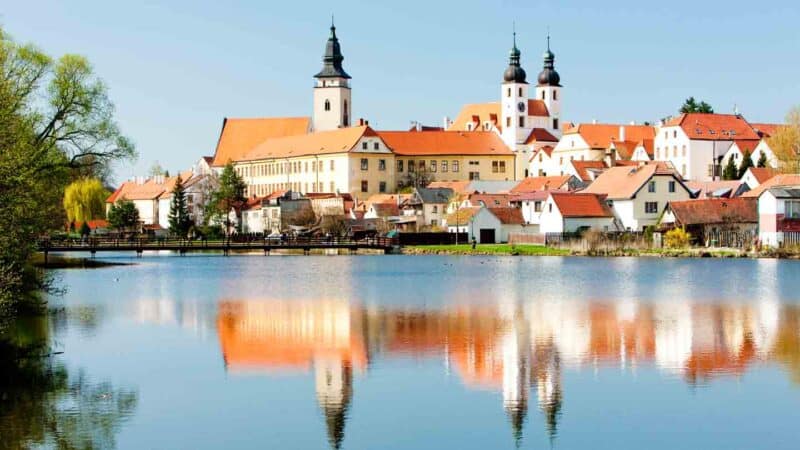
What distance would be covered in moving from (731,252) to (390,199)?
116 ft

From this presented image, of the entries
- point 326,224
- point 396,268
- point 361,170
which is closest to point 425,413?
point 396,268

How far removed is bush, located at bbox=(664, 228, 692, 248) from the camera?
177 ft

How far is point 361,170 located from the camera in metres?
96.2

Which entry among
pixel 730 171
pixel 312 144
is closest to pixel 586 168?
pixel 730 171

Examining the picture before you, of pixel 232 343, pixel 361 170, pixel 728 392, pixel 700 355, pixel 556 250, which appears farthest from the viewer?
pixel 361 170

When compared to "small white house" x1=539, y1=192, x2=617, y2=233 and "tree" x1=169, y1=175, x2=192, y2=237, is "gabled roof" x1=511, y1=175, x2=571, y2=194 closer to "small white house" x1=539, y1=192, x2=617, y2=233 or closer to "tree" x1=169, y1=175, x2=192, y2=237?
"small white house" x1=539, y1=192, x2=617, y2=233

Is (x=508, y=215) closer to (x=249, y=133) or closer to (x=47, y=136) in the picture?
(x=47, y=136)

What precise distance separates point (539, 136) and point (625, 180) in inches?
1571

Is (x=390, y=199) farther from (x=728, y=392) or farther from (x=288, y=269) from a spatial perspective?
(x=728, y=392)

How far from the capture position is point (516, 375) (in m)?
17.9

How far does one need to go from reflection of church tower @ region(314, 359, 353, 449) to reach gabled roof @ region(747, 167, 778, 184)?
52022 millimetres

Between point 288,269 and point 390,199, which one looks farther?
point 390,199

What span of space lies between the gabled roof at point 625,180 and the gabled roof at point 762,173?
7.45 m

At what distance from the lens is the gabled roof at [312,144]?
97562 millimetres
